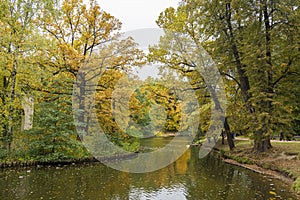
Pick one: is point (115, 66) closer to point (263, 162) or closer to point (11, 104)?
point (11, 104)

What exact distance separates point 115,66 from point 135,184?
828 cm

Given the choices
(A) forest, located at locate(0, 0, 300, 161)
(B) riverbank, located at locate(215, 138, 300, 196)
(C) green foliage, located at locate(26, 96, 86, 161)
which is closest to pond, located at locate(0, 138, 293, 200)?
(B) riverbank, located at locate(215, 138, 300, 196)

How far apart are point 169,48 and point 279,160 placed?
28.7 ft

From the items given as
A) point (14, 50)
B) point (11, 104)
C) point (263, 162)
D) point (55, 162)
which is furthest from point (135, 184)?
point (14, 50)

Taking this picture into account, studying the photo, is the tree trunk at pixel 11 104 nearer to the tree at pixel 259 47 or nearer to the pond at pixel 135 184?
the pond at pixel 135 184

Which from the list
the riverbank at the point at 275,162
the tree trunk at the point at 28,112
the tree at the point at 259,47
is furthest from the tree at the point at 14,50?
the riverbank at the point at 275,162

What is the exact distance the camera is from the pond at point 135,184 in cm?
680

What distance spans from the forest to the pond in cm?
233

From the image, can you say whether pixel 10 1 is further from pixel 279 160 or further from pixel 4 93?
pixel 279 160

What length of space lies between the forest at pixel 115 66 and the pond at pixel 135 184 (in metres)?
2.33

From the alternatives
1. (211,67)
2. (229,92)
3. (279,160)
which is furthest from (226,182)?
(229,92)

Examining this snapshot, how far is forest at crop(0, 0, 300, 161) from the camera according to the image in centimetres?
1140

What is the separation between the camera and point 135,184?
8.11 m

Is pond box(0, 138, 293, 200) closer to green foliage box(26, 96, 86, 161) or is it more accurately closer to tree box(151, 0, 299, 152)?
green foliage box(26, 96, 86, 161)
